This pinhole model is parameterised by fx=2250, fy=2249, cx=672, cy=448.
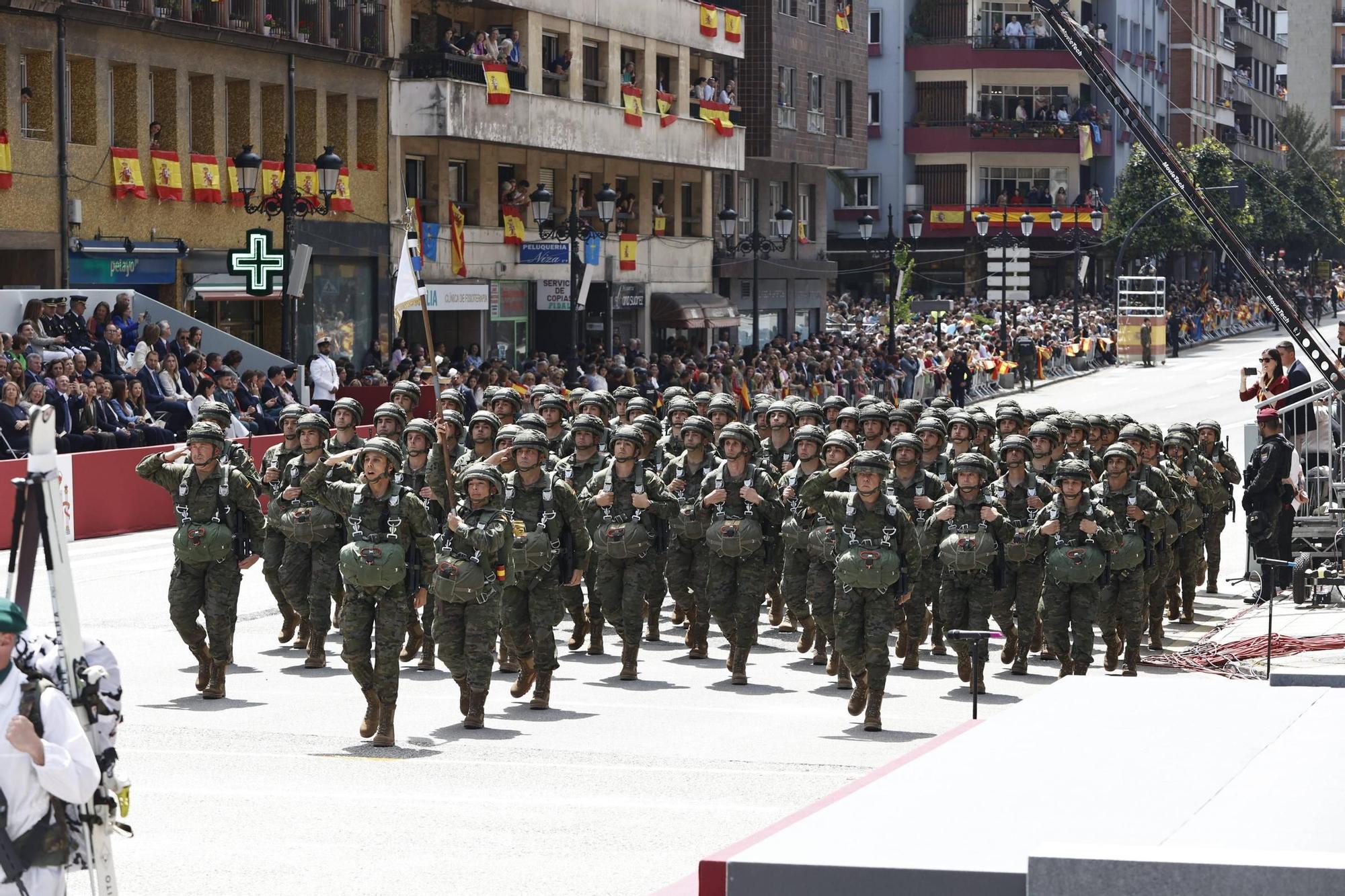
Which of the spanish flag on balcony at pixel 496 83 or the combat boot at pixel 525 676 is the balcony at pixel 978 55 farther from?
the combat boot at pixel 525 676

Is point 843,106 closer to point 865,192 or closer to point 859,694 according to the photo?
point 865,192

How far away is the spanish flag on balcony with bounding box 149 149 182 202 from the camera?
3641 centimetres

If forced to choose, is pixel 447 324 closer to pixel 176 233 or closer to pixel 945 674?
pixel 176 233

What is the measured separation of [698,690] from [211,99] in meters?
23.8

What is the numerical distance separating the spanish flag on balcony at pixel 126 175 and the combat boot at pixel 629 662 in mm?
20522

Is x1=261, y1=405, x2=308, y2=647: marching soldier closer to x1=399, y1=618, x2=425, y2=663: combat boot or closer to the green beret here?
x1=399, y1=618, x2=425, y2=663: combat boot

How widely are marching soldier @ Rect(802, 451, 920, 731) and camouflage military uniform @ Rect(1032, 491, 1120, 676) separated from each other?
1883mm

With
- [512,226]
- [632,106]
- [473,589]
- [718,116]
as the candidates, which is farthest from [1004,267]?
[473,589]

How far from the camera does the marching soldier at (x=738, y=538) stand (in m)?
17.6

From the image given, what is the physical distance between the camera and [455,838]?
11.7 meters

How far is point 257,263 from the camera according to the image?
34844 millimetres

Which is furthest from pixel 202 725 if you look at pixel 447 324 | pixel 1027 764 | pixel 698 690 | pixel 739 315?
pixel 739 315

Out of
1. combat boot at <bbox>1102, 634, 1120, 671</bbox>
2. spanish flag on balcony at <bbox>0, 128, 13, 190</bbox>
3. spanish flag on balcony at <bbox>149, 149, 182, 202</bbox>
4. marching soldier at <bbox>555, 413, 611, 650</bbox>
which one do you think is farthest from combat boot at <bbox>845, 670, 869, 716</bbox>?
spanish flag on balcony at <bbox>149, 149, 182, 202</bbox>

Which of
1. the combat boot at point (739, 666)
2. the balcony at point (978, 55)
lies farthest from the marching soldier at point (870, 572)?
the balcony at point (978, 55)
